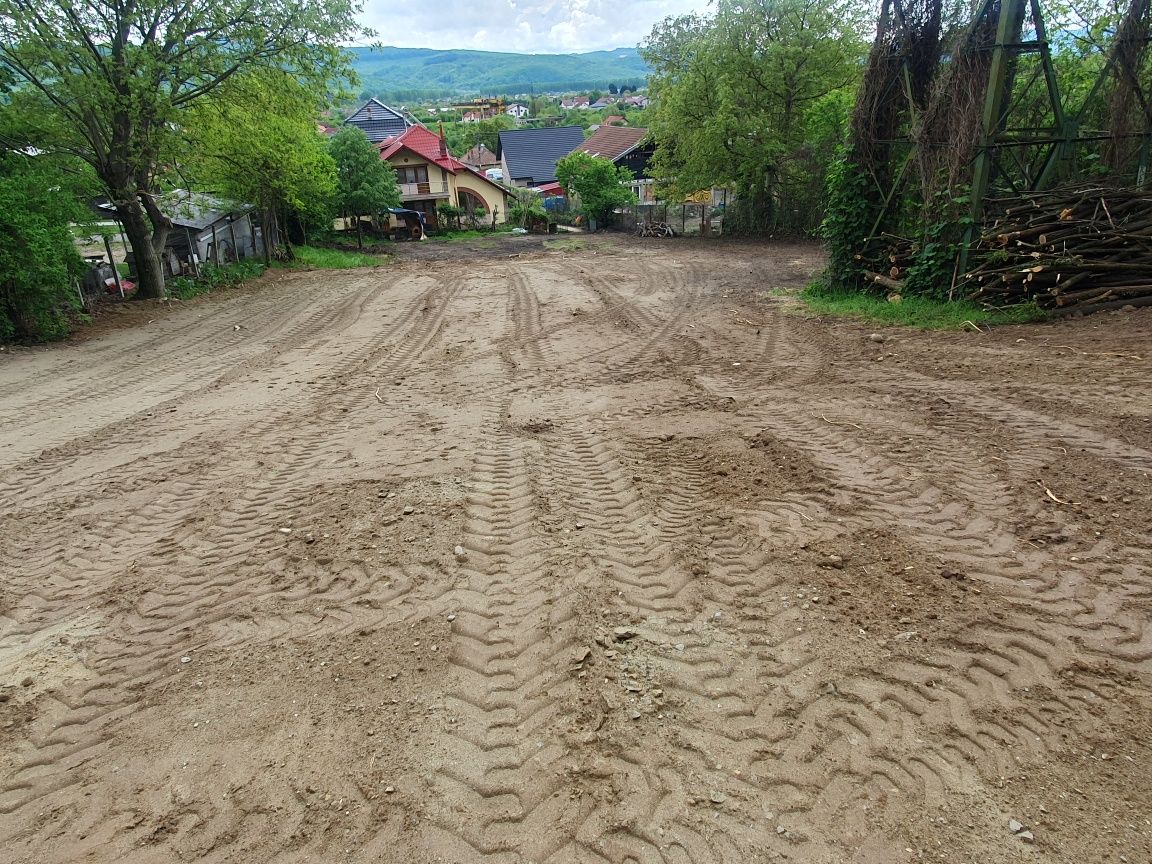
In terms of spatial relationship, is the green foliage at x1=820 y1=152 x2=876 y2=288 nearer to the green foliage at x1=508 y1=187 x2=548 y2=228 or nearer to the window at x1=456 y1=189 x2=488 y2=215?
the green foliage at x1=508 y1=187 x2=548 y2=228

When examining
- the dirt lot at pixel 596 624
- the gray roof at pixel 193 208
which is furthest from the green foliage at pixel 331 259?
the dirt lot at pixel 596 624

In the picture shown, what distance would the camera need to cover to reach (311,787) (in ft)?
9.18

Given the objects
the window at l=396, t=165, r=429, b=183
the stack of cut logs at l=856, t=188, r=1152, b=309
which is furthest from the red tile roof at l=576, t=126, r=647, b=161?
the stack of cut logs at l=856, t=188, r=1152, b=309

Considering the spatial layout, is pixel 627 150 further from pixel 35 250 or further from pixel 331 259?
pixel 35 250

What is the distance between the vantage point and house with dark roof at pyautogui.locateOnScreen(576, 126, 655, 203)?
158 ft

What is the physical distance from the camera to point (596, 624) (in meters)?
3.68

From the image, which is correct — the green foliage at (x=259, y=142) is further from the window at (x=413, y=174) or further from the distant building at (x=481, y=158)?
the distant building at (x=481, y=158)

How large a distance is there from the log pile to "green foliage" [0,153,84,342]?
16032 mm

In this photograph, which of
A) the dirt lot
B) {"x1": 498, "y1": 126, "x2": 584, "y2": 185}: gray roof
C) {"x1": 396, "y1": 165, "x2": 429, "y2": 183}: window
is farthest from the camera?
{"x1": 498, "y1": 126, "x2": 584, "y2": 185}: gray roof

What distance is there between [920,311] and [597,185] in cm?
3144

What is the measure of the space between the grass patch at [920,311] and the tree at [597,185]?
28573 mm

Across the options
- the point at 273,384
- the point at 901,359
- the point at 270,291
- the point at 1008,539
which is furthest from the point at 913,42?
the point at 270,291

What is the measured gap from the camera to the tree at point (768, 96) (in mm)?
24859

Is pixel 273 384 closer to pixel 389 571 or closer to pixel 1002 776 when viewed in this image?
pixel 389 571
